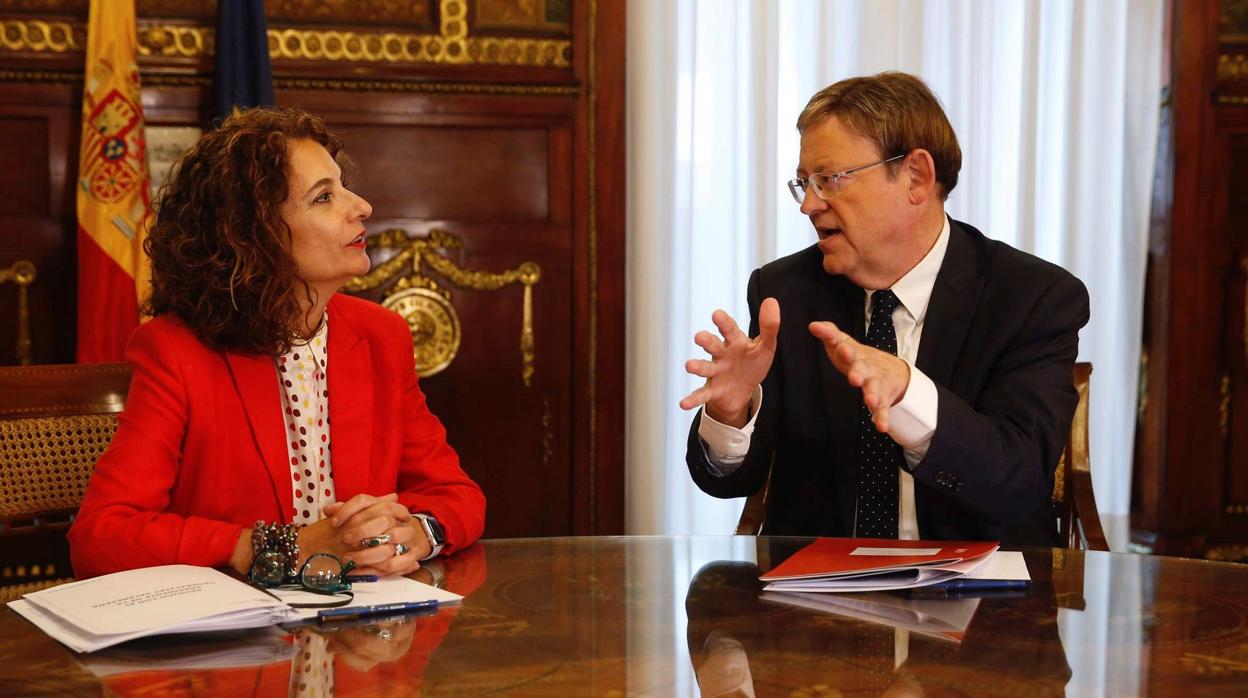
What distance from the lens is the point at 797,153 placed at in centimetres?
445

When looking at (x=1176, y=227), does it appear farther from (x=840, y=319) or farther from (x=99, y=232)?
(x=99, y=232)

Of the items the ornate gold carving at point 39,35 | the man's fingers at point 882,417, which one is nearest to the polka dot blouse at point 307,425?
the man's fingers at point 882,417

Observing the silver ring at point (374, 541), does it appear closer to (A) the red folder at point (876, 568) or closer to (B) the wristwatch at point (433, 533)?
(B) the wristwatch at point (433, 533)

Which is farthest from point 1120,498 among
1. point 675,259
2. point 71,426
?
point 71,426

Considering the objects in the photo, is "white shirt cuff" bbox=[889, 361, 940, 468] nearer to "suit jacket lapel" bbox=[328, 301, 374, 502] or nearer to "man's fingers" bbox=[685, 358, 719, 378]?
"man's fingers" bbox=[685, 358, 719, 378]

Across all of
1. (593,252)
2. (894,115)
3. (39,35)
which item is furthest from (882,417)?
(39,35)

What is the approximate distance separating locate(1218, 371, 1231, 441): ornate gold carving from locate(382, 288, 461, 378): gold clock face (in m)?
2.72

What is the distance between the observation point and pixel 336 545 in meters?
1.91

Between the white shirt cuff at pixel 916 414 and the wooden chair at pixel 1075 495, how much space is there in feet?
1.52

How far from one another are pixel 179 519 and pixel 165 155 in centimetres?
238

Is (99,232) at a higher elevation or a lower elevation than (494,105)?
lower

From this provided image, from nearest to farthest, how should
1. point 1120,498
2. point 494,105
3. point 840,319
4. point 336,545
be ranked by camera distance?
point 336,545 → point 840,319 → point 494,105 → point 1120,498

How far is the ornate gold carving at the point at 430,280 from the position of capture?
13.9 ft

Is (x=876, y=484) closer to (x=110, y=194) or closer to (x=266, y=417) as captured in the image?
(x=266, y=417)
